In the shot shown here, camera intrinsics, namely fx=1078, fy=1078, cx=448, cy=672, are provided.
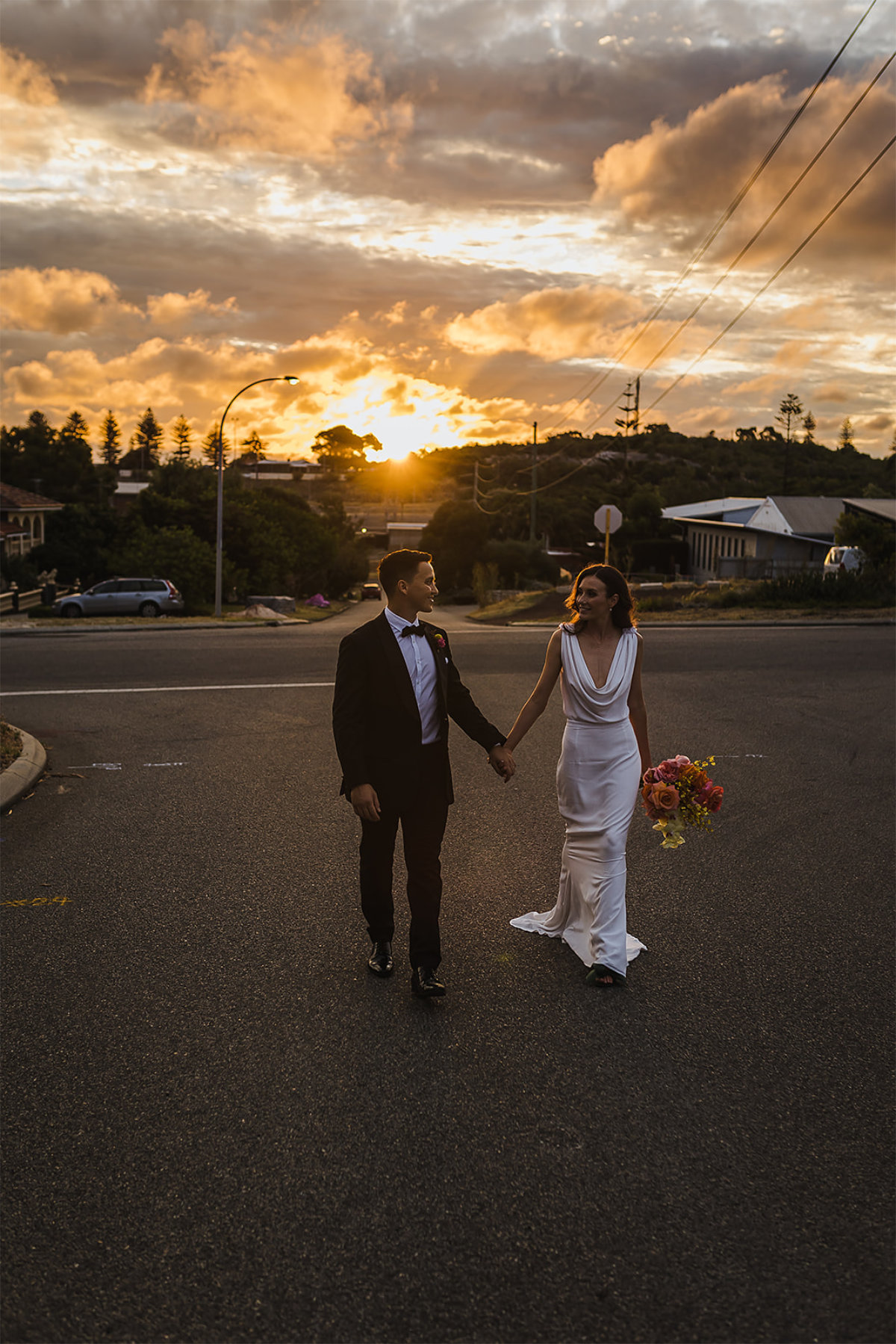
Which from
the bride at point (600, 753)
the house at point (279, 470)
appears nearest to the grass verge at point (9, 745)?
the bride at point (600, 753)

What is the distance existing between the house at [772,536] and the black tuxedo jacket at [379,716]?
1819 inches

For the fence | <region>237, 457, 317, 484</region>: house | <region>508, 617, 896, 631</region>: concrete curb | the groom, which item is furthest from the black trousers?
<region>237, 457, 317, 484</region>: house

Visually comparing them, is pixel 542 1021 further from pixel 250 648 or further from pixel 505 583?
pixel 505 583

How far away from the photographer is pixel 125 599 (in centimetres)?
3950

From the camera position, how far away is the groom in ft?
16.0

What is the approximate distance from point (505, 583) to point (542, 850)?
216 feet

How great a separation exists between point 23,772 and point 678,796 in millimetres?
6197

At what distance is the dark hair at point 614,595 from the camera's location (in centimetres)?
515

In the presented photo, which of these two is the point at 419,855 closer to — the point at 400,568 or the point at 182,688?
the point at 400,568

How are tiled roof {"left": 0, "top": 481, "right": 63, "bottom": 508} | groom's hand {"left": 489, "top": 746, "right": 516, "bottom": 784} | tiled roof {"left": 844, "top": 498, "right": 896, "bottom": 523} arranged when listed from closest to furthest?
groom's hand {"left": 489, "top": 746, "right": 516, "bottom": 784} → tiled roof {"left": 844, "top": 498, "right": 896, "bottom": 523} → tiled roof {"left": 0, "top": 481, "right": 63, "bottom": 508}

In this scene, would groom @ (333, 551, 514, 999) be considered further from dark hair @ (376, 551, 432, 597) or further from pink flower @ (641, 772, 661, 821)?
pink flower @ (641, 772, 661, 821)

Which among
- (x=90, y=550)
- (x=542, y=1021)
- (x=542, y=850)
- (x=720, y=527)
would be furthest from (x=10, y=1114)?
(x=720, y=527)

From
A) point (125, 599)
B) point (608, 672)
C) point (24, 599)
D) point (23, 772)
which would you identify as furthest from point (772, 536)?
point (608, 672)

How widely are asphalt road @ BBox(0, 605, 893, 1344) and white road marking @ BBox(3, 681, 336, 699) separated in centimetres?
663
